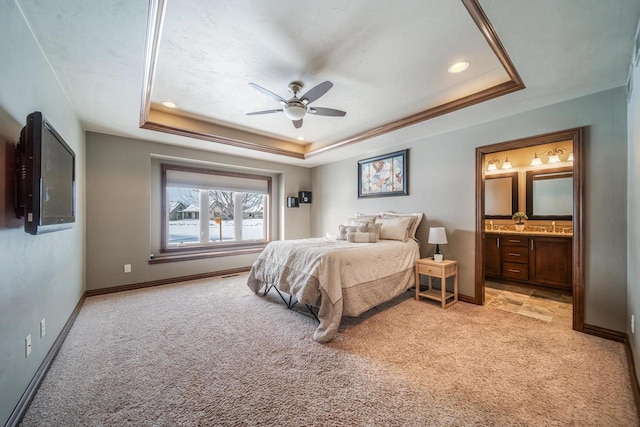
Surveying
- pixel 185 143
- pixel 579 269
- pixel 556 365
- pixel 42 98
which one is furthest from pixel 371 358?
pixel 185 143

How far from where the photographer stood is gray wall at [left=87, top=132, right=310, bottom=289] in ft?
11.8

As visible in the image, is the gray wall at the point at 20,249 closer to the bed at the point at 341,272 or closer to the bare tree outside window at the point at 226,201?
the bed at the point at 341,272

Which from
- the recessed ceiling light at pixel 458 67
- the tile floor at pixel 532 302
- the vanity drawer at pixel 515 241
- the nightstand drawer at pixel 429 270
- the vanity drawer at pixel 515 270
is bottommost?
the tile floor at pixel 532 302

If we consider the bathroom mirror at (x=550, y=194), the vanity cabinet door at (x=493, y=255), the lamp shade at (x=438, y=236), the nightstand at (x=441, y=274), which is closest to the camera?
the nightstand at (x=441, y=274)

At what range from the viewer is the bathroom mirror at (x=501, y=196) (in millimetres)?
4621

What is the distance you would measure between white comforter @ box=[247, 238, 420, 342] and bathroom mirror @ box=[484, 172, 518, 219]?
255cm

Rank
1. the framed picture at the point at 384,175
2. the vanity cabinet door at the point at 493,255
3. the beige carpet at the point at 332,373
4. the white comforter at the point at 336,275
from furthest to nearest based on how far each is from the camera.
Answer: the vanity cabinet door at the point at 493,255 < the framed picture at the point at 384,175 < the white comforter at the point at 336,275 < the beige carpet at the point at 332,373

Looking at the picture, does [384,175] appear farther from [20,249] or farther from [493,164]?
[20,249]

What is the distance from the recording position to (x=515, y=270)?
167 inches

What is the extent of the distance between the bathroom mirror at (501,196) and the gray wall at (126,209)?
5.34 meters

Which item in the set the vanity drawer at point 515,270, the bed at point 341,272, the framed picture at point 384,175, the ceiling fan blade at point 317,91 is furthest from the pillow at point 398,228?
the ceiling fan blade at point 317,91

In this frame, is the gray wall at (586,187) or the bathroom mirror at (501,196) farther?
the bathroom mirror at (501,196)

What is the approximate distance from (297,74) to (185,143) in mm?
2578

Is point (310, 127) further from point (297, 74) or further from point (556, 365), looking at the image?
point (556, 365)
